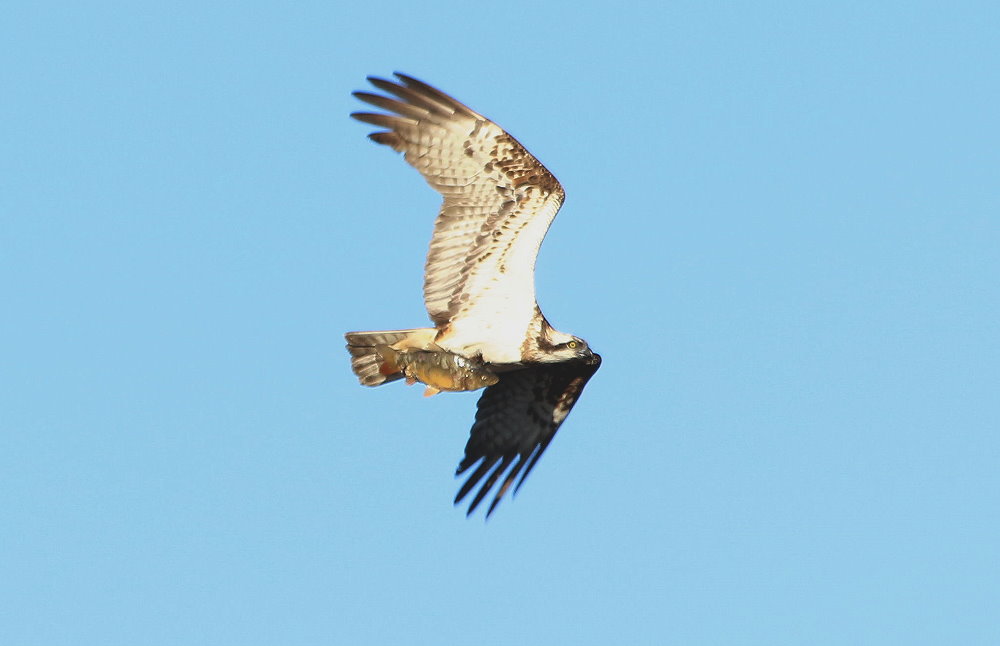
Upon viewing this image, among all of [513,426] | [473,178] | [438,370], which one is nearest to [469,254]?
[473,178]

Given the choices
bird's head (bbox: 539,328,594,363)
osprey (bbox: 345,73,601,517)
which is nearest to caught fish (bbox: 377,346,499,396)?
osprey (bbox: 345,73,601,517)

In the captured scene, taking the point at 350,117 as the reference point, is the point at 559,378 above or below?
below

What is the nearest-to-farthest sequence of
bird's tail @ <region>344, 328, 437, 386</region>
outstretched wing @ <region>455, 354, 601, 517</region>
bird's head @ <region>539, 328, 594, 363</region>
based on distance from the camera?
bird's head @ <region>539, 328, 594, 363</region>
bird's tail @ <region>344, 328, 437, 386</region>
outstretched wing @ <region>455, 354, 601, 517</region>

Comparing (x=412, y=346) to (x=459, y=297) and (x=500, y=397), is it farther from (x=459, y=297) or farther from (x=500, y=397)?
(x=500, y=397)

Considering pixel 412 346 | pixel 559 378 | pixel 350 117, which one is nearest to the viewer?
pixel 350 117

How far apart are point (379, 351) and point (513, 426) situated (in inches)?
84.7

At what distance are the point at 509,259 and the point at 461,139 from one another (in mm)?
1106

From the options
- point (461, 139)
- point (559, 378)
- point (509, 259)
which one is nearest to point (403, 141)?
point (461, 139)

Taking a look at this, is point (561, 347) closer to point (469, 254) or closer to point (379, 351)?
point (469, 254)

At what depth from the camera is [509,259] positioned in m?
13.7

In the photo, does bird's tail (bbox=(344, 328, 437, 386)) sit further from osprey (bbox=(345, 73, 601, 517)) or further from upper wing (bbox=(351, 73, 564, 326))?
upper wing (bbox=(351, 73, 564, 326))

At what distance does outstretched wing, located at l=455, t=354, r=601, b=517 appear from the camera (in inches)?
624

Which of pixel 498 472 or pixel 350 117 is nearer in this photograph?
pixel 350 117

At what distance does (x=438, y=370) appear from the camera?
14.0 meters
